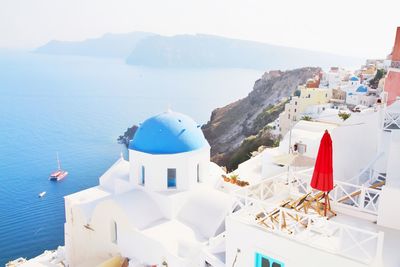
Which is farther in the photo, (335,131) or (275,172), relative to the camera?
(275,172)

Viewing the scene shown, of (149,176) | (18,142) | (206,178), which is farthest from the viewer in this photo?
(18,142)

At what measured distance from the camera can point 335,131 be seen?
12398mm

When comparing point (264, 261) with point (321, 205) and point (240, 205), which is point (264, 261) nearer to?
point (240, 205)

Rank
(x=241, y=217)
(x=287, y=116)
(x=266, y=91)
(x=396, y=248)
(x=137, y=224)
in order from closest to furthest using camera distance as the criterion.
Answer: (x=396, y=248), (x=241, y=217), (x=137, y=224), (x=287, y=116), (x=266, y=91)

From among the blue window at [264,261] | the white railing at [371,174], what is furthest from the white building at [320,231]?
the white railing at [371,174]

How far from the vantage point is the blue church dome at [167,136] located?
1594 cm

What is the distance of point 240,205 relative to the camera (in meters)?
8.34

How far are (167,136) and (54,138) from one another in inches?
2398

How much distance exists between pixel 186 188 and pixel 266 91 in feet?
206

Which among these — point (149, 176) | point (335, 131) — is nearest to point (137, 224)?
point (149, 176)

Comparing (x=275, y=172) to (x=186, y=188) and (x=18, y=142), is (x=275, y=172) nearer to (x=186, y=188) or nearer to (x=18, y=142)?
(x=186, y=188)

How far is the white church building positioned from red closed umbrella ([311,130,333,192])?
6.71 metres

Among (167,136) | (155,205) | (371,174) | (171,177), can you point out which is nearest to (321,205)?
(371,174)

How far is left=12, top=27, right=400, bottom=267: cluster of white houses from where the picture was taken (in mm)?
7488
